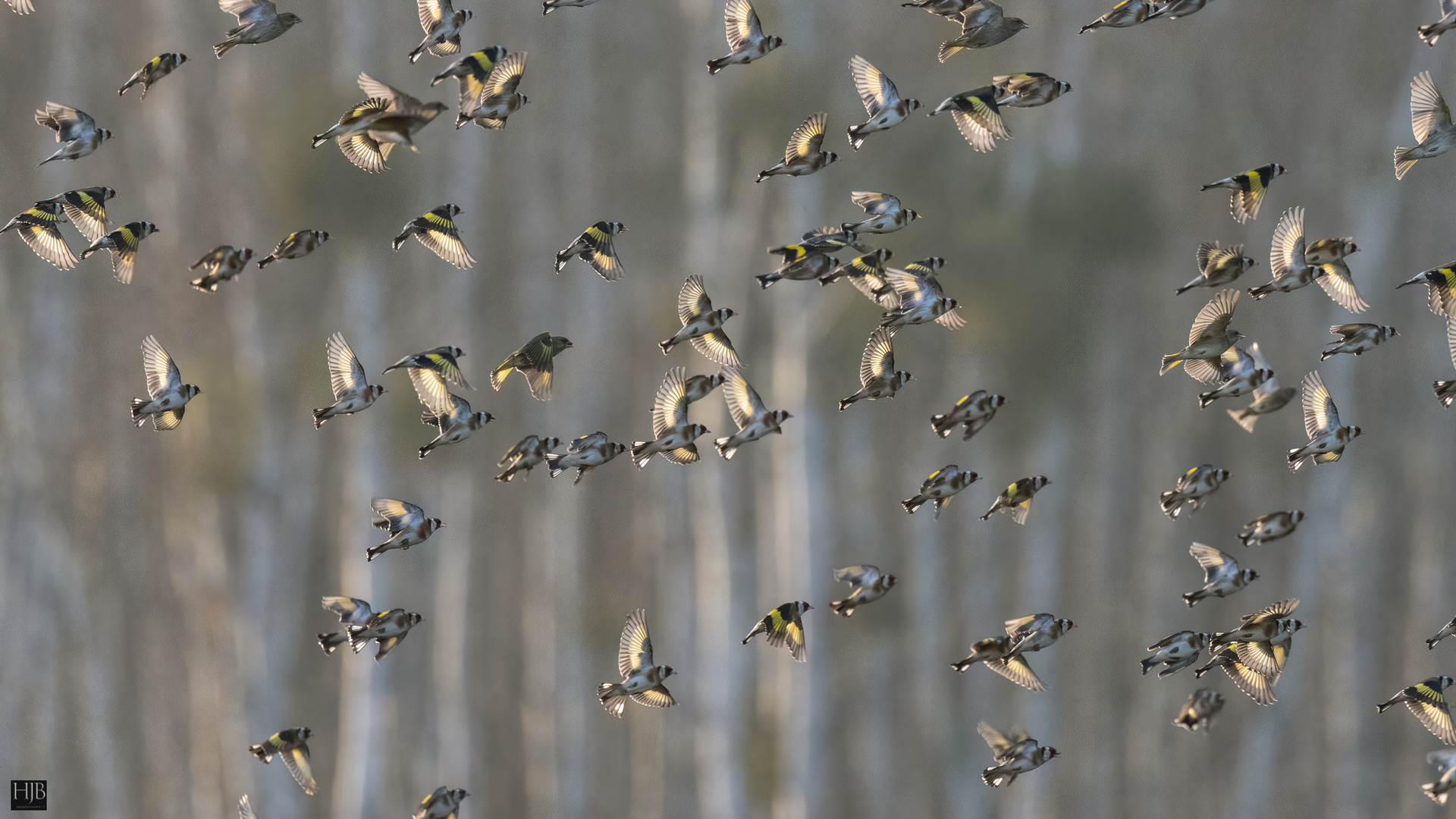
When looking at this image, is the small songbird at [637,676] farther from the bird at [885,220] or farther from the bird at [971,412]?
the bird at [885,220]

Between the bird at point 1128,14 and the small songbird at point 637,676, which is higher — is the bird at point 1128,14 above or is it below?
above

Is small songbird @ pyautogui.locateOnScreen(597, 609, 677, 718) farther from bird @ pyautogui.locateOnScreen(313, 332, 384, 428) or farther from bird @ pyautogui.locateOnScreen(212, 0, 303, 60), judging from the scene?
bird @ pyautogui.locateOnScreen(212, 0, 303, 60)

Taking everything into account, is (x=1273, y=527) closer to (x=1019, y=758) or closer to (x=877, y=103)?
(x=1019, y=758)

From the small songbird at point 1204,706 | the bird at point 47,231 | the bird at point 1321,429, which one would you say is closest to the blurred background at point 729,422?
the small songbird at point 1204,706

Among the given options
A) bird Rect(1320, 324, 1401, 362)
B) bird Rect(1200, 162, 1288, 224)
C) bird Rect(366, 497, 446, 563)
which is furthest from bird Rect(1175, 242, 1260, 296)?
bird Rect(366, 497, 446, 563)

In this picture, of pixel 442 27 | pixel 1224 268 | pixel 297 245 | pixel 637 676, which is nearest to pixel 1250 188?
pixel 1224 268
